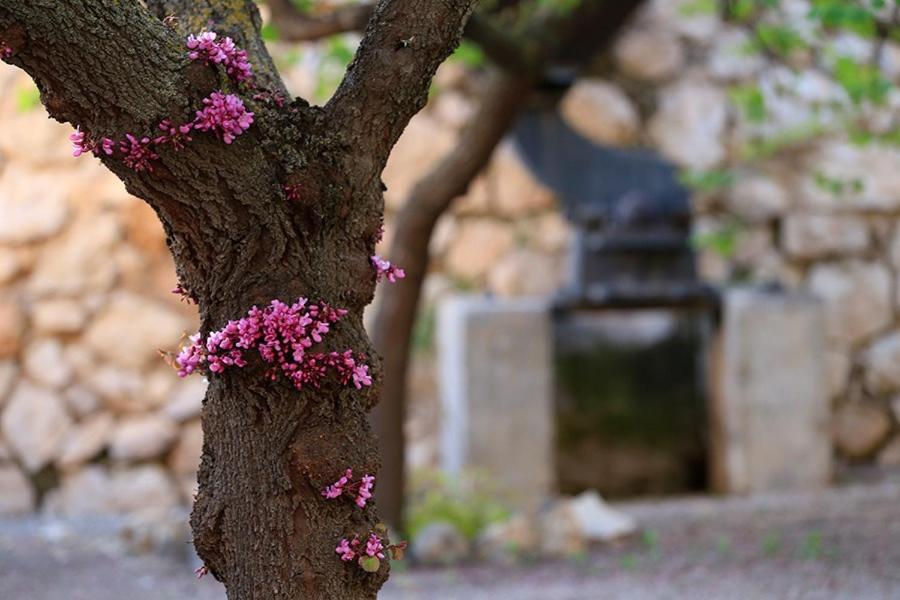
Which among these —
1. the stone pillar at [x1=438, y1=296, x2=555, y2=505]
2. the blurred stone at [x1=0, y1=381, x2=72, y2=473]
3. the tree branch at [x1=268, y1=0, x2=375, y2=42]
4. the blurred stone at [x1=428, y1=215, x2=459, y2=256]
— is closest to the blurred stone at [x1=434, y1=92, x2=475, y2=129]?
the blurred stone at [x1=428, y1=215, x2=459, y2=256]

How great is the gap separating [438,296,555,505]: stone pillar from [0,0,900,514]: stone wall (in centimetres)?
107

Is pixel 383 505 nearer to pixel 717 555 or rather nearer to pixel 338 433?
pixel 717 555

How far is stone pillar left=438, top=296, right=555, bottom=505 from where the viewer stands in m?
6.80

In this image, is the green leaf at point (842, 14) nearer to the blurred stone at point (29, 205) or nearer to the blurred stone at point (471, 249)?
the blurred stone at point (471, 249)

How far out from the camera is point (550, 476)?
687cm

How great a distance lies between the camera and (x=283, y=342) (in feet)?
6.88

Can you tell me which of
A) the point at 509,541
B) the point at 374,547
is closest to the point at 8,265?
the point at 509,541

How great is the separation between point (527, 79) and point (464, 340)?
1709 millimetres

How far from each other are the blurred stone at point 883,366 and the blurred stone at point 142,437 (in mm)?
4704

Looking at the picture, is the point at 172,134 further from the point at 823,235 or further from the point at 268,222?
the point at 823,235

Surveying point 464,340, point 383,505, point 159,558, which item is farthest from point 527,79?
point 159,558

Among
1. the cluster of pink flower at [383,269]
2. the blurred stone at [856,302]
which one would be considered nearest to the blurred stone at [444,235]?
the blurred stone at [856,302]

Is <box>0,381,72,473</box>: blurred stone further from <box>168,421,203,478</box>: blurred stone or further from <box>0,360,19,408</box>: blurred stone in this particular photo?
<box>168,421,203,478</box>: blurred stone

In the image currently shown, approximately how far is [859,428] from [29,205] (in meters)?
5.74
